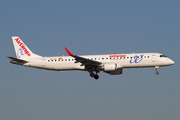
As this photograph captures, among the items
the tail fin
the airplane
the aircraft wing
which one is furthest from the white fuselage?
the tail fin

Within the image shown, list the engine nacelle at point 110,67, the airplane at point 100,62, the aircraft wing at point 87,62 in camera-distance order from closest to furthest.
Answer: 1. the aircraft wing at point 87,62
2. the engine nacelle at point 110,67
3. the airplane at point 100,62

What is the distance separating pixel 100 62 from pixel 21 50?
15549 millimetres

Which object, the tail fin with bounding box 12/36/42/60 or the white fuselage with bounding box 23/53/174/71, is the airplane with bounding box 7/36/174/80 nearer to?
the white fuselage with bounding box 23/53/174/71

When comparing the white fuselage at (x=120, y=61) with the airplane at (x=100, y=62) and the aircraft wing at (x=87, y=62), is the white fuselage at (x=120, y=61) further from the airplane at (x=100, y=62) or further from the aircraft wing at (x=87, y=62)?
→ the aircraft wing at (x=87, y=62)

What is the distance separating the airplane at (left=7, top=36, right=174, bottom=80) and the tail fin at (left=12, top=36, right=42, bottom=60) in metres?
1.91

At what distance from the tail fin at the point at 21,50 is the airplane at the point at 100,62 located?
6.28ft

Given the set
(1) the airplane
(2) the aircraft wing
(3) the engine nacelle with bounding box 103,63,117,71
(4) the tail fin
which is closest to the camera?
(2) the aircraft wing

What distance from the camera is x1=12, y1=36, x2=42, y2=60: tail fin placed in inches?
2265

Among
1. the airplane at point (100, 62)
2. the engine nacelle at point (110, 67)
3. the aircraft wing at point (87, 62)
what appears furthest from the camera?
the airplane at point (100, 62)

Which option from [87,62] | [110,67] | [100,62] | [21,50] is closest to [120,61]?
[110,67]

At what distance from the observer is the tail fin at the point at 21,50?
189 feet

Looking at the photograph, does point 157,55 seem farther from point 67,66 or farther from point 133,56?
point 67,66

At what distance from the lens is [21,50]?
58594 millimetres

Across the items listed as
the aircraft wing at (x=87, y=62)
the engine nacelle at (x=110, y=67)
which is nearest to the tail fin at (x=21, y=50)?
the aircraft wing at (x=87, y=62)
